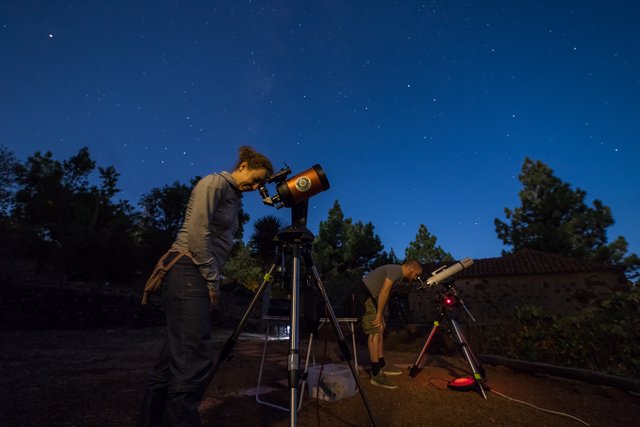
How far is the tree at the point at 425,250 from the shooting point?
3794 cm

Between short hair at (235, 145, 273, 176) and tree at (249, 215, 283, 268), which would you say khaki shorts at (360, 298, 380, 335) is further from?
tree at (249, 215, 283, 268)

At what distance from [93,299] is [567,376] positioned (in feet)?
42.7

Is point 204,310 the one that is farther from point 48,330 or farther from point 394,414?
point 48,330

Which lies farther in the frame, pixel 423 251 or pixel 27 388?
pixel 423 251

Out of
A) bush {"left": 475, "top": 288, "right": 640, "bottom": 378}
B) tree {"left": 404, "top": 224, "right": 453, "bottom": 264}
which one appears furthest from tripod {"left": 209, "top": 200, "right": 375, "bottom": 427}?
tree {"left": 404, "top": 224, "right": 453, "bottom": 264}

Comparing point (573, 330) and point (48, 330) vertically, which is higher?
point (573, 330)

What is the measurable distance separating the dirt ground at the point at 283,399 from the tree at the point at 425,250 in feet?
113

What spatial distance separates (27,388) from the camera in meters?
3.36

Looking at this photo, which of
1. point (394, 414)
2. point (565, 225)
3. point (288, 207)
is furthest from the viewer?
point (565, 225)

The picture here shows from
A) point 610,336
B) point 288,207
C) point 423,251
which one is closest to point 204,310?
point 288,207

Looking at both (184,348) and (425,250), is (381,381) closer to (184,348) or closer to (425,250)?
(184,348)

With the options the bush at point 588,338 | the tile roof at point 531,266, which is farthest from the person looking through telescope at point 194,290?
the tile roof at point 531,266

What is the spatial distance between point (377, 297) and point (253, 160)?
10.1 feet

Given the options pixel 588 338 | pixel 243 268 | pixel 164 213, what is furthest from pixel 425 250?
pixel 588 338
